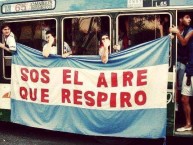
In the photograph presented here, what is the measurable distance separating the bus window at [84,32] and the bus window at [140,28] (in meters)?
0.28

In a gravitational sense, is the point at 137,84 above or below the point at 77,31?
below

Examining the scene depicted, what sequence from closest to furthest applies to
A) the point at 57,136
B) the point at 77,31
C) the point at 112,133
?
the point at 112,133 → the point at 77,31 → the point at 57,136

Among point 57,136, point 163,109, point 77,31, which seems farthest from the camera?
point 57,136

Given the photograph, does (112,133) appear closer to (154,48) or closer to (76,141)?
(76,141)

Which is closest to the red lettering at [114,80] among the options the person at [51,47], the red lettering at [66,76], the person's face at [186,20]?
the red lettering at [66,76]

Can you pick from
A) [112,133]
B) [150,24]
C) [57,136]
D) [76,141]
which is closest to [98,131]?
[112,133]

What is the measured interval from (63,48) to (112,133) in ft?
6.22

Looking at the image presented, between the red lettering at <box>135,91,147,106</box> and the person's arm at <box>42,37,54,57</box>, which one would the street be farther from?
the person's arm at <box>42,37,54,57</box>

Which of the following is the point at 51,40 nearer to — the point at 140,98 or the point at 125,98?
the point at 125,98

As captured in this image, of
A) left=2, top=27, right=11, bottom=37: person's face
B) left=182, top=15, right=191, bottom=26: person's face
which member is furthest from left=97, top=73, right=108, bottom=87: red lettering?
left=2, top=27, right=11, bottom=37: person's face

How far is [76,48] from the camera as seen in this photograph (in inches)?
312

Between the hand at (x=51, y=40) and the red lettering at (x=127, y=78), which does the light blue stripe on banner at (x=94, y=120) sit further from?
the hand at (x=51, y=40)

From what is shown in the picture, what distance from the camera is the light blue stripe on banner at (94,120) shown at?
702 cm

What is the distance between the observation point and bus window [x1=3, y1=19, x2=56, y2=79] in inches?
322
